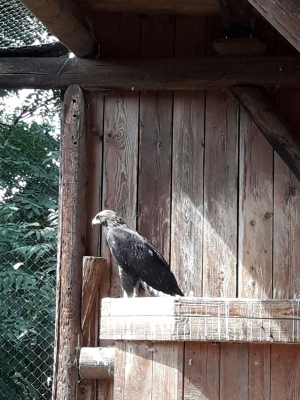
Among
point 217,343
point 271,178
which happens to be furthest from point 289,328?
point 271,178

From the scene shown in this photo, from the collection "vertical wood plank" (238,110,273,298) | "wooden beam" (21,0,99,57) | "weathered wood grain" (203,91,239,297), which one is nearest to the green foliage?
"wooden beam" (21,0,99,57)

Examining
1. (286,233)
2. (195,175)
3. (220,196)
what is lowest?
(286,233)

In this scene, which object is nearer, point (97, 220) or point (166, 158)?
point (97, 220)

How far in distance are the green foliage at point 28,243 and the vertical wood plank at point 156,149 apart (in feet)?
3.66

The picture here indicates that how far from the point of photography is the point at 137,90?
3883 millimetres

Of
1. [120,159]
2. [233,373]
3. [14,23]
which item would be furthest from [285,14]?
[14,23]

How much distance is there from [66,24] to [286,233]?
147 centimetres

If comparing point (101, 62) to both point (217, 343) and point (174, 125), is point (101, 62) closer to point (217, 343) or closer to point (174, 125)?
point (174, 125)

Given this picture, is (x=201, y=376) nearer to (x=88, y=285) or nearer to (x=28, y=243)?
(x=88, y=285)

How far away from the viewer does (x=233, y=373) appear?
2.48 metres

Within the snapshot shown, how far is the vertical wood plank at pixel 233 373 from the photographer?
97.7 inches

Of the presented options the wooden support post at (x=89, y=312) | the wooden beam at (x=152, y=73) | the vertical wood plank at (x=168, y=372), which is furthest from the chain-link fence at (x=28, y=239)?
the vertical wood plank at (x=168, y=372)

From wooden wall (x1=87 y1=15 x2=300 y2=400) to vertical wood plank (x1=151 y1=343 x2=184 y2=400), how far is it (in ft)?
4.06

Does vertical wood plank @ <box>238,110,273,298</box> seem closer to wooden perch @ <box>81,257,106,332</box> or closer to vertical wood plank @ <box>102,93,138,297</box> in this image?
vertical wood plank @ <box>102,93,138,297</box>
